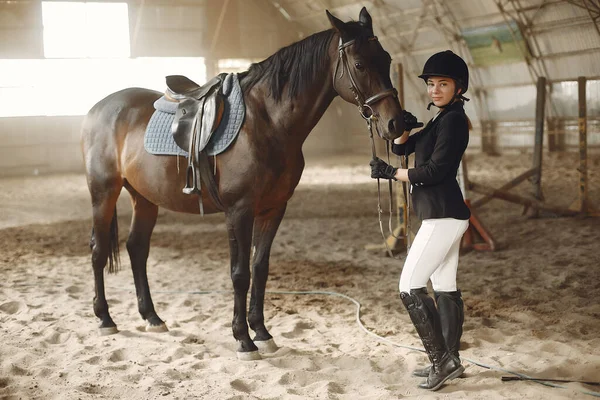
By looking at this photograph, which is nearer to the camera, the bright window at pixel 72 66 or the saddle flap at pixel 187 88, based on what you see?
the saddle flap at pixel 187 88

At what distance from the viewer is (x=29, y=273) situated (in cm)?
562

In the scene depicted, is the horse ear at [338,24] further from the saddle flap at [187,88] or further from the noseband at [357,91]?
the saddle flap at [187,88]

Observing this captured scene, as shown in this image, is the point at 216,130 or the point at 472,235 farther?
the point at 472,235

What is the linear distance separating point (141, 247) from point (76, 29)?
1503 centimetres

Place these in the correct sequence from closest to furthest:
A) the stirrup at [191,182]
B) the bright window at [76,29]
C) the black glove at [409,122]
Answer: the black glove at [409,122] < the stirrup at [191,182] < the bright window at [76,29]

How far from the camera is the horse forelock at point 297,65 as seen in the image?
3.28 meters

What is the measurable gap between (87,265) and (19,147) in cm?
1311

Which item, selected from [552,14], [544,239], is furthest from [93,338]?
[552,14]

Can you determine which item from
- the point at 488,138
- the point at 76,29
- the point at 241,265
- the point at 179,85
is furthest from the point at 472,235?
the point at 76,29

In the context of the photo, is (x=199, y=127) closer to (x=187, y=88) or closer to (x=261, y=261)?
(x=187, y=88)

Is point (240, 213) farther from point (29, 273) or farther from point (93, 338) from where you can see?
point (29, 273)

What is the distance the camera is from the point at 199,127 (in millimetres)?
3500

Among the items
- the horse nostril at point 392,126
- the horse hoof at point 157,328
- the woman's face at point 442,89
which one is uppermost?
the woman's face at point 442,89

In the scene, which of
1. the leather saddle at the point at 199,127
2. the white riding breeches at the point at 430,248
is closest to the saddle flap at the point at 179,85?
the leather saddle at the point at 199,127
